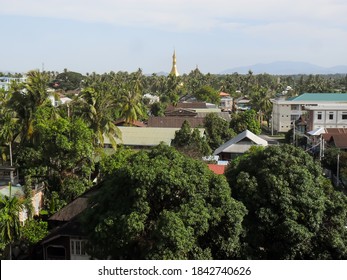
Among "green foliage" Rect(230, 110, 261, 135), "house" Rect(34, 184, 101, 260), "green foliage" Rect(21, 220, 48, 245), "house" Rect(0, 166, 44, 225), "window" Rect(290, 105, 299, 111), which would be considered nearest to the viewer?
"house" Rect(34, 184, 101, 260)

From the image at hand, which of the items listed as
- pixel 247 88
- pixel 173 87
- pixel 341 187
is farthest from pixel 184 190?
pixel 247 88

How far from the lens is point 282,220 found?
14.6 meters

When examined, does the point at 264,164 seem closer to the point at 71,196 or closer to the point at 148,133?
the point at 71,196

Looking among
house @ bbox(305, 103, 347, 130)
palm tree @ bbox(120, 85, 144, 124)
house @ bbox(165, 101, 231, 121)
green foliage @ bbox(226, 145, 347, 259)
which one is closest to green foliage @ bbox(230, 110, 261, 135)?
house @ bbox(305, 103, 347, 130)

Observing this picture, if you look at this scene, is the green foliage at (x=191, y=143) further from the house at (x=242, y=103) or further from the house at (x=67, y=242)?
the house at (x=242, y=103)

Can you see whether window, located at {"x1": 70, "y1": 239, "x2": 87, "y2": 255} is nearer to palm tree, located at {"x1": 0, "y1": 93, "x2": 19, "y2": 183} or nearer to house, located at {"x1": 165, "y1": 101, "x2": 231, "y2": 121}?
palm tree, located at {"x1": 0, "y1": 93, "x2": 19, "y2": 183}

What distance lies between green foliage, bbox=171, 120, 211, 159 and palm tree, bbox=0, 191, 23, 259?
644 inches

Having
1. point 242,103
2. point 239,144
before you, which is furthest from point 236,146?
point 242,103

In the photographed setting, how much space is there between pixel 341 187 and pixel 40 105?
21193 millimetres

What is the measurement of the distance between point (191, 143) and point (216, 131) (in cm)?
934

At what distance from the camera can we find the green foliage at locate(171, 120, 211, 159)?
115ft

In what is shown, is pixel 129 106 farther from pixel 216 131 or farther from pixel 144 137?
pixel 216 131

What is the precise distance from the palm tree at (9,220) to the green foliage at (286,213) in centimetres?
945

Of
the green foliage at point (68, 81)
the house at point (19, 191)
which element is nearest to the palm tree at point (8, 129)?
the house at point (19, 191)
